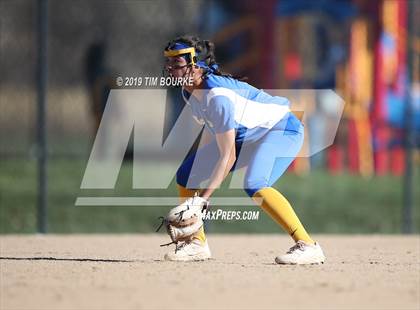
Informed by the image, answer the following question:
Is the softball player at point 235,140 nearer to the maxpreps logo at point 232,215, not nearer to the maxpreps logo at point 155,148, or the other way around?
the maxpreps logo at point 232,215

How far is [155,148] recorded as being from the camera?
662 inches

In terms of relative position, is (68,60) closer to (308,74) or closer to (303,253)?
(308,74)

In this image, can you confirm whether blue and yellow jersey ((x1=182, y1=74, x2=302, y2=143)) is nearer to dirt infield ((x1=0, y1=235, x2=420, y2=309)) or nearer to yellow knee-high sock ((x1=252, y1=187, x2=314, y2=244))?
yellow knee-high sock ((x1=252, y1=187, x2=314, y2=244))

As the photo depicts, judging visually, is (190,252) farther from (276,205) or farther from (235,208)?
(235,208)

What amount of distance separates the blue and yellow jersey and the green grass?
427 cm

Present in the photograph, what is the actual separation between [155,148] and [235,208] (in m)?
Answer: 4.36

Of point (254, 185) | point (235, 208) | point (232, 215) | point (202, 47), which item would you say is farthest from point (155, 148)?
point (254, 185)

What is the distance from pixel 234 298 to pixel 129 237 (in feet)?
16.2

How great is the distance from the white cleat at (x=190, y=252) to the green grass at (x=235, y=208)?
3906 millimetres

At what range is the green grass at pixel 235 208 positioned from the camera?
1230 cm

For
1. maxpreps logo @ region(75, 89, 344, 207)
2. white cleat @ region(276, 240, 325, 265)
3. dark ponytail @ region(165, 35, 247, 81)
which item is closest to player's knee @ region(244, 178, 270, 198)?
white cleat @ region(276, 240, 325, 265)

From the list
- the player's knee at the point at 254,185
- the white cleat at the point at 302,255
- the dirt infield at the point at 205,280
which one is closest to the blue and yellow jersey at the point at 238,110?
the player's knee at the point at 254,185

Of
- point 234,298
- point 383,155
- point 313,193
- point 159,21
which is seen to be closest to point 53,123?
point 159,21

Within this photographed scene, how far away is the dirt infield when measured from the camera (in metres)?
6.07
